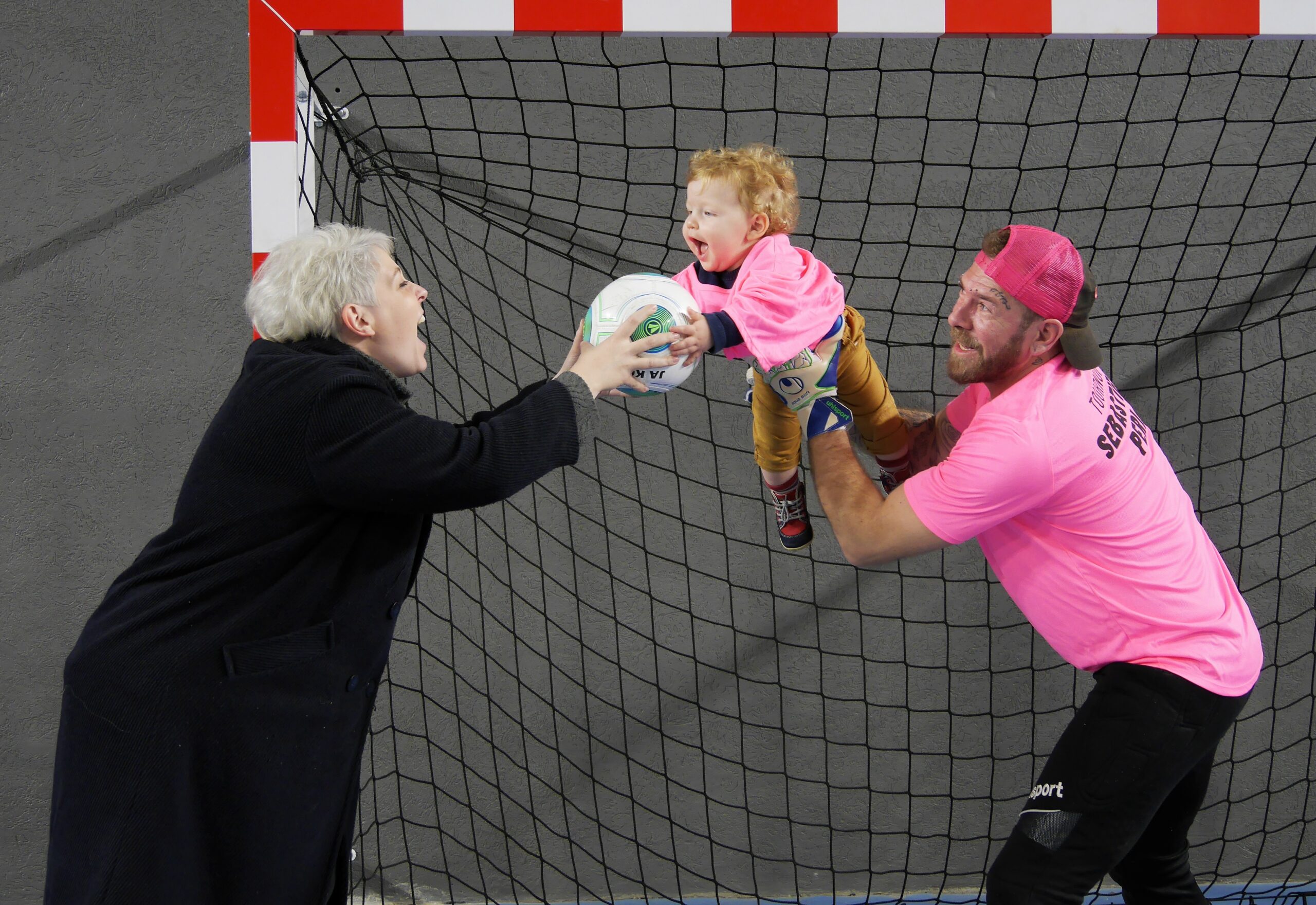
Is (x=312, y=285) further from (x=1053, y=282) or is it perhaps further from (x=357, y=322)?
(x=1053, y=282)

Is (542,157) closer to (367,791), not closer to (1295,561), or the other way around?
(367,791)

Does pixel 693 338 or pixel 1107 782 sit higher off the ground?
pixel 693 338

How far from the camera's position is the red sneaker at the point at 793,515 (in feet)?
6.66

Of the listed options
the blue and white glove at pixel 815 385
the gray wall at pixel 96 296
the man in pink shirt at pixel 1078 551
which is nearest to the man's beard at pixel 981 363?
the man in pink shirt at pixel 1078 551

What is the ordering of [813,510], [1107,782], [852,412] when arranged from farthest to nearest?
[813,510]
[852,412]
[1107,782]

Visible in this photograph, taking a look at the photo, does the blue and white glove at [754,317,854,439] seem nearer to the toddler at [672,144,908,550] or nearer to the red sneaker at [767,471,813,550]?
the toddler at [672,144,908,550]

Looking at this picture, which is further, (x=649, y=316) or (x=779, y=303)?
(x=779, y=303)

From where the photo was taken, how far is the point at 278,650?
1278 millimetres

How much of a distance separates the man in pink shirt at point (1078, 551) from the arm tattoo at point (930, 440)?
22 centimetres

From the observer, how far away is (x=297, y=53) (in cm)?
169

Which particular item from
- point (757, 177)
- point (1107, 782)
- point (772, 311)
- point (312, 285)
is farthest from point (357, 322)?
point (1107, 782)

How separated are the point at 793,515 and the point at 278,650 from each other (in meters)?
1.14

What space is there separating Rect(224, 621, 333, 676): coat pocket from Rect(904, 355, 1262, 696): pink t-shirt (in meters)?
0.99

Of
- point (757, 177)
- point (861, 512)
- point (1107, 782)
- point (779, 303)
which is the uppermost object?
point (757, 177)
